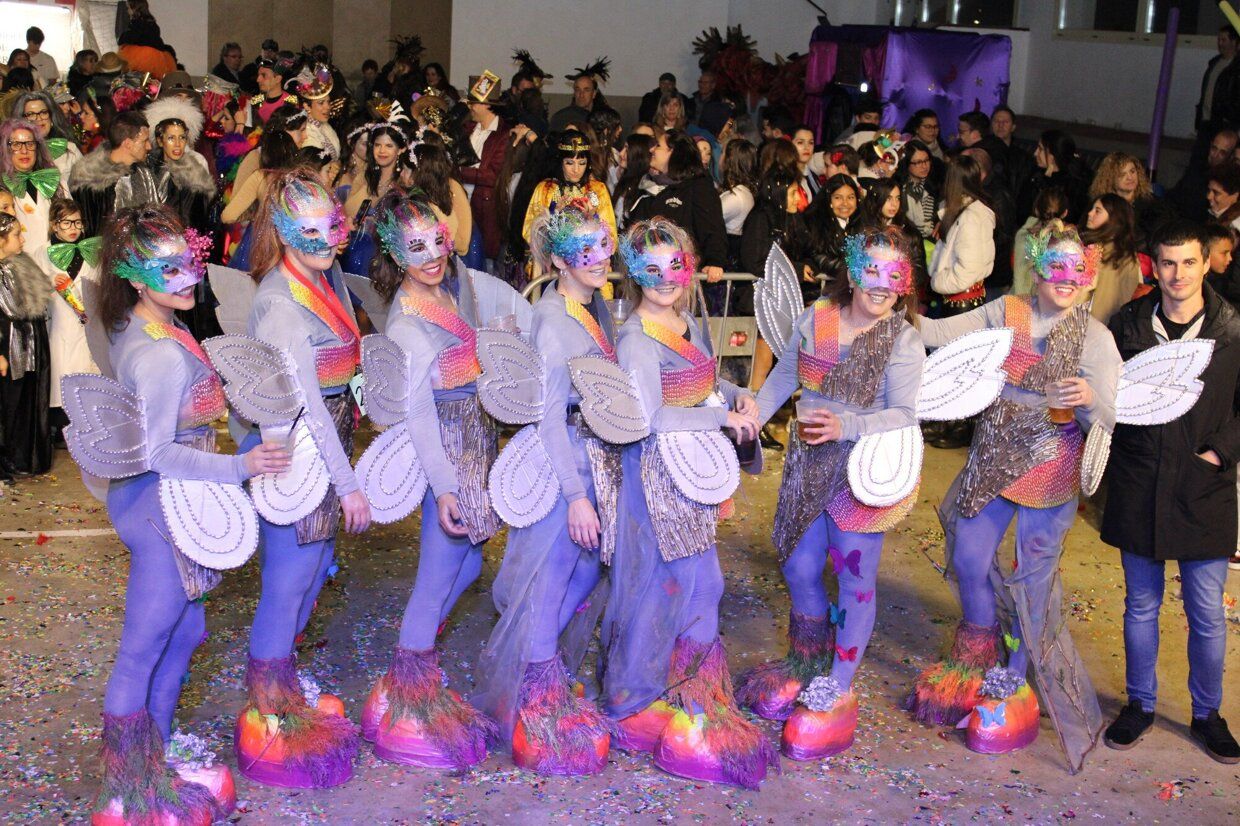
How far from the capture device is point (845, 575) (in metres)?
4.30

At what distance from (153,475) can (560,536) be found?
1.16 metres

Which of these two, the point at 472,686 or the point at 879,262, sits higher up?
the point at 879,262

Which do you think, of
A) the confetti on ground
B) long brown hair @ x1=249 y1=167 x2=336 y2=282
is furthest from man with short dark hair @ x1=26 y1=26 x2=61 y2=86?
long brown hair @ x1=249 y1=167 x2=336 y2=282

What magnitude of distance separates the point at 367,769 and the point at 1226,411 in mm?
2776

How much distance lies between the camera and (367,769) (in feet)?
13.5

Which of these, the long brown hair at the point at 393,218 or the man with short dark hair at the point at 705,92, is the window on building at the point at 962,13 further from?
the long brown hair at the point at 393,218

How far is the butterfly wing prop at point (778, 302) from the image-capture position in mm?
4496

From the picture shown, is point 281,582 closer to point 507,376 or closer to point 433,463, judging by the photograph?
point 433,463

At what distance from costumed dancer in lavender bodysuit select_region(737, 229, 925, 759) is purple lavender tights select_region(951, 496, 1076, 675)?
28 cm

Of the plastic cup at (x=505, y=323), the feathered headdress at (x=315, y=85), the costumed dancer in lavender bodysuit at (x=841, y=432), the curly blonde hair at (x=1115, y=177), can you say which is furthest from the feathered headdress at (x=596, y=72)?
the costumed dancer in lavender bodysuit at (x=841, y=432)

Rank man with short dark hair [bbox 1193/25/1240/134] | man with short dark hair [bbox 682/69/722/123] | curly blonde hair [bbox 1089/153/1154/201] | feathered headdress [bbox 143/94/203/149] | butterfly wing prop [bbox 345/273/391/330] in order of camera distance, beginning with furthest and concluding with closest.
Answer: man with short dark hair [bbox 682/69/722/123]
man with short dark hair [bbox 1193/25/1240/134]
feathered headdress [bbox 143/94/203/149]
curly blonde hair [bbox 1089/153/1154/201]
butterfly wing prop [bbox 345/273/391/330]

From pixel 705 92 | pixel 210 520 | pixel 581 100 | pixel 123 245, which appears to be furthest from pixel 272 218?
pixel 705 92

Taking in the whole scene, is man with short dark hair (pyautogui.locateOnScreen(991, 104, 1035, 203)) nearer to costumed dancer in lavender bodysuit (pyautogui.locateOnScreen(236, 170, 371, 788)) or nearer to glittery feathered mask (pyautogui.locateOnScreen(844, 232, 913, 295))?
glittery feathered mask (pyautogui.locateOnScreen(844, 232, 913, 295))

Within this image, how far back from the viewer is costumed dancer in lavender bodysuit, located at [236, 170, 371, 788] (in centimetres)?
382
